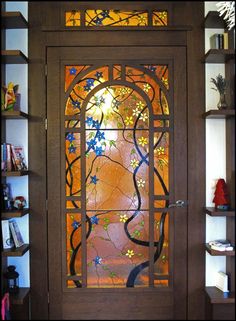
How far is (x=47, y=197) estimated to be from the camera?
8.44ft

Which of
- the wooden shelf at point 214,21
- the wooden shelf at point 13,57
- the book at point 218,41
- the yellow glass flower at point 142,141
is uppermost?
the wooden shelf at point 214,21

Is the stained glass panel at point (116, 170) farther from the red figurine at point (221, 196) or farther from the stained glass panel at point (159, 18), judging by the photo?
the stained glass panel at point (159, 18)

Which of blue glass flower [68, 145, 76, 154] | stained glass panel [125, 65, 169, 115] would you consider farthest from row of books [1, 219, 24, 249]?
stained glass panel [125, 65, 169, 115]

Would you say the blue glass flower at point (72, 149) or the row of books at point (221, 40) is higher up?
the row of books at point (221, 40)

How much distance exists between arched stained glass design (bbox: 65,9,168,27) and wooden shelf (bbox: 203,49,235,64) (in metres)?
0.38

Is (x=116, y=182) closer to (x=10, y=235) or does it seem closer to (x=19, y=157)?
(x=19, y=157)

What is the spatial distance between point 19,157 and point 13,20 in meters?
0.84

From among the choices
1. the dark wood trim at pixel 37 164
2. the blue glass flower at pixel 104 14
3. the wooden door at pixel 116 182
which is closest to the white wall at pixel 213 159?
the wooden door at pixel 116 182

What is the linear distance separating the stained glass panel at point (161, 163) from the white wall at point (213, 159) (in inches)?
10.4

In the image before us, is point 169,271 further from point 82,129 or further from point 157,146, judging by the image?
point 82,129

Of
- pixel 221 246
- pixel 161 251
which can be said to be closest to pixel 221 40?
pixel 221 246

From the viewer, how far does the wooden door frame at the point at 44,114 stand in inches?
101

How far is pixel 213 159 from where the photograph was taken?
2572mm

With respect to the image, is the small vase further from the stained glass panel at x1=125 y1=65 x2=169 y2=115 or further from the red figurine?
the red figurine
